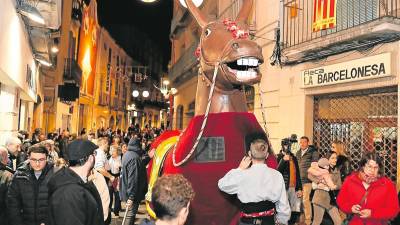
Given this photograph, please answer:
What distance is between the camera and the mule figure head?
383 cm

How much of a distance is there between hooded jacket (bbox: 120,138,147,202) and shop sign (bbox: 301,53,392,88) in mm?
4075

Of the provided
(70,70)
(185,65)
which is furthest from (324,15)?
(70,70)

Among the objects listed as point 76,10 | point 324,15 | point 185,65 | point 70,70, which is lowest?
point 324,15

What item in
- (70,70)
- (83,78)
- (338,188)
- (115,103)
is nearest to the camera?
(338,188)

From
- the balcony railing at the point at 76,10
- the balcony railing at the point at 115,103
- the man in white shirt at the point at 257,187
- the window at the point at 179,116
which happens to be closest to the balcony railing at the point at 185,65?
the window at the point at 179,116

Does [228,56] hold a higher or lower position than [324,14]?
lower

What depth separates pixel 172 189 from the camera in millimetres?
2260

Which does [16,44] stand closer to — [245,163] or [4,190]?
[4,190]

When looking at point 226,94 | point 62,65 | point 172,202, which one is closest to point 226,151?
point 226,94

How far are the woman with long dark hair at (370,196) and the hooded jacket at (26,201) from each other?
3.21 m

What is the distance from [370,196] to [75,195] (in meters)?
3.07

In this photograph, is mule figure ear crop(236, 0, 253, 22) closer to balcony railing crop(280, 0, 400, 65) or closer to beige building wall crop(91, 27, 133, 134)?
balcony railing crop(280, 0, 400, 65)

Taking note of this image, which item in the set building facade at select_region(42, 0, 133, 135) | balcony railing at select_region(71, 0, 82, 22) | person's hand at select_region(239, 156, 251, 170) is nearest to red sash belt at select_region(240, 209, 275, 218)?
person's hand at select_region(239, 156, 251, 170)

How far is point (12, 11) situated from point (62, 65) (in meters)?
17.0
